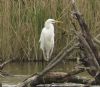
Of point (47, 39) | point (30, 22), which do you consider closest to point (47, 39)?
point (47, 39)

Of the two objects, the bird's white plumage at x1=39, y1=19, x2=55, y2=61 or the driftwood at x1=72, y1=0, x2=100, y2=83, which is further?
the bird's white plumage at x1=39, y1=19, x2=55, y2=61

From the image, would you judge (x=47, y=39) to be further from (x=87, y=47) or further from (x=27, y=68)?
(x=87, y=47)

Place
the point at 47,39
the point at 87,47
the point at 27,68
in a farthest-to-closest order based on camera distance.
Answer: the point at 47,39
the point at 27,68
the point at 87,47

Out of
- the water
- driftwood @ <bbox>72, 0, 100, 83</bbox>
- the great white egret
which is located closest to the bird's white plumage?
the great white egret

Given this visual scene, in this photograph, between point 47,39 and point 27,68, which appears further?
point 47,39

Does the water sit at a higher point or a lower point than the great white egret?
lower

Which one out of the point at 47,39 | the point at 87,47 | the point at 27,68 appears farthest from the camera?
the point at 47,39

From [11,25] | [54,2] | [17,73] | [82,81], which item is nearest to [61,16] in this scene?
[54,2]

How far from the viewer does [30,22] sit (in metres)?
10.7

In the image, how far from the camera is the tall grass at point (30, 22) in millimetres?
10414

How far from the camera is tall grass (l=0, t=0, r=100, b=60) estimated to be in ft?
34.2

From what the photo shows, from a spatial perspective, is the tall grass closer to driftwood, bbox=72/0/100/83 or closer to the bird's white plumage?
the bird's white plumage

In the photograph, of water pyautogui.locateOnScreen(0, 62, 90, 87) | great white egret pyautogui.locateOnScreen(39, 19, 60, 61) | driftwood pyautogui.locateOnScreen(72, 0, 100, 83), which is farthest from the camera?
great white egret pyautogui.locateOnScreen(39, 19, 60, 61)

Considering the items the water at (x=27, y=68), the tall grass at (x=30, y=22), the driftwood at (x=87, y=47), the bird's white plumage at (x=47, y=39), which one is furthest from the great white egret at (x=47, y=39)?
the driftwood at (x=87, y=47)
